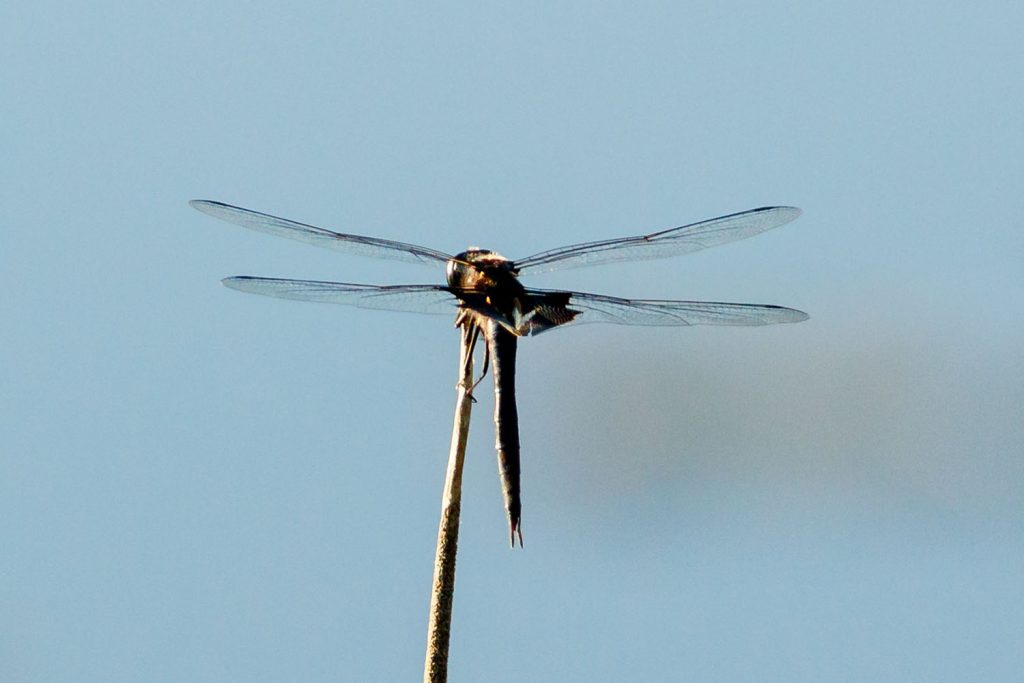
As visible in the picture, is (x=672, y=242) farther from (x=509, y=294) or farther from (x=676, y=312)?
(x=509, y=294)

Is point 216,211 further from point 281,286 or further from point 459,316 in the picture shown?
point 459,316

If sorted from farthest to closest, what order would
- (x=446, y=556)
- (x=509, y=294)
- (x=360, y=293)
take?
(x=360, y=293)
(x=509, y=294)
(x=446, y=556)

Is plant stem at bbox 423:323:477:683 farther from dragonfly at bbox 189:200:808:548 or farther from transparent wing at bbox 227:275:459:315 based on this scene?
transparent wing at bbox 227:275:459:315

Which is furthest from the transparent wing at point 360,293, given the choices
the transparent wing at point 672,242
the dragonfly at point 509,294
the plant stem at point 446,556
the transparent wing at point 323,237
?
the plant stem at point 446,556

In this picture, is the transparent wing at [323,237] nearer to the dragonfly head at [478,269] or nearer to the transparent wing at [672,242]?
the dragonfly head at [478,269]

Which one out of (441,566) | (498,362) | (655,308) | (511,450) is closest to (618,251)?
(655,308)

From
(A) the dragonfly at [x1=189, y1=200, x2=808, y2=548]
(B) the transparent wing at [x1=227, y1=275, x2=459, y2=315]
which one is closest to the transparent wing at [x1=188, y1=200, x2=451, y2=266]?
(A) the dragonfly at [x1=189, y1=200, x2=808, y2=548]

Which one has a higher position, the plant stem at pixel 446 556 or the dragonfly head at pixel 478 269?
the dragonfly head at pixel 478 269

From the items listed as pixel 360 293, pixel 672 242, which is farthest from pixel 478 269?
pixel 672 242
